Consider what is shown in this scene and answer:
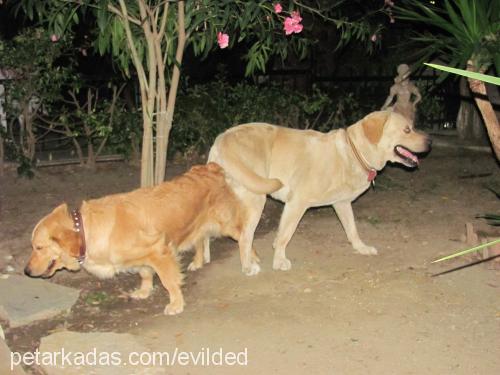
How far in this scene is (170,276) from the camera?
16.1 ft

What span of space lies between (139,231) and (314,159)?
78.1 inches

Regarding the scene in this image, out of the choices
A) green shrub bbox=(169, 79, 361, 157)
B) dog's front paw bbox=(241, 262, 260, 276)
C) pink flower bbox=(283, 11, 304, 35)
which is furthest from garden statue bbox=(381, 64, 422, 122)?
dog's front paw bbox=(241, 262, 260, 276)

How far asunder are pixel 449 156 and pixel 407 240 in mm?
4944

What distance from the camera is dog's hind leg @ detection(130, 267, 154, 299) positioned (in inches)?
207

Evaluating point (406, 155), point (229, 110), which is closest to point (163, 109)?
point (406, 155)

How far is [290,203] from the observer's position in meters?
5.80

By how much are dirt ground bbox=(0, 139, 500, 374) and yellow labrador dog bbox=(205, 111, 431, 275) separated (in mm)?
561

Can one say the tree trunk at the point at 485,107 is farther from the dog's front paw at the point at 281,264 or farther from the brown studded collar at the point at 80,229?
the brown studded collar at the point at 80,229

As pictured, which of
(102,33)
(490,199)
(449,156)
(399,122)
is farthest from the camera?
(449,156)

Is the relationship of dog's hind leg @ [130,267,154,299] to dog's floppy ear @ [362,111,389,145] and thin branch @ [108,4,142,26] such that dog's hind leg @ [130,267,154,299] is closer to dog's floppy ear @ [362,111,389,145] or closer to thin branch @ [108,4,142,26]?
thin branch @ [108,4,142,26]

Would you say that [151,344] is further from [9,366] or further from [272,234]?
[272,234]

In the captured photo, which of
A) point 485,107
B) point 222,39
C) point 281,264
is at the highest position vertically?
point 222,39

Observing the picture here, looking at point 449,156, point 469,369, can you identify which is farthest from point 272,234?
point 449,156

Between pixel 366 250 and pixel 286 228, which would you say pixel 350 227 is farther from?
pixel 286 228
